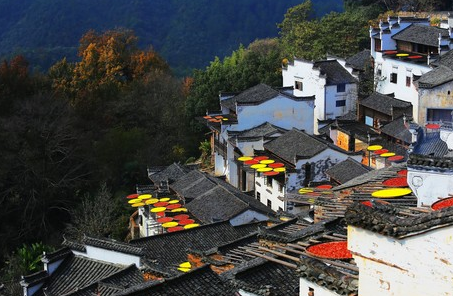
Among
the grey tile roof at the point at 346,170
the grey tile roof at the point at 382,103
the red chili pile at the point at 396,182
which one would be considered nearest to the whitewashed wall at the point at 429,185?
the red chili pile at the point at 396,182

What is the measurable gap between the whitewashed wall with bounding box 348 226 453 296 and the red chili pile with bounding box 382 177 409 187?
722 centimetres

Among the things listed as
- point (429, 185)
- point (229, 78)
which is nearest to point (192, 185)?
point (229, 78)

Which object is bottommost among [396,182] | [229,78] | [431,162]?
[229,78]

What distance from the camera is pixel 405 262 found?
783cm

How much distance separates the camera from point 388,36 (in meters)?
43.3

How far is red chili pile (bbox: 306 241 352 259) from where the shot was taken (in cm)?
1115

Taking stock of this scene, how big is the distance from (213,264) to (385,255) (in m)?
8.63

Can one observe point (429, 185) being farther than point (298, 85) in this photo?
No

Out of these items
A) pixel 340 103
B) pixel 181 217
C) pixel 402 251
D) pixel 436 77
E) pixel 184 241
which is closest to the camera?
pixel 402 251

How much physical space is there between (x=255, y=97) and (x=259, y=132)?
2355 mm

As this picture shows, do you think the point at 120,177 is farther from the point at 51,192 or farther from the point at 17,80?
the point at 17,80

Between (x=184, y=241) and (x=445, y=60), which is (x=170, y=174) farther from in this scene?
(x=445, y=60)

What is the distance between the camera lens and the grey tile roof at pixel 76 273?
20.8 metres

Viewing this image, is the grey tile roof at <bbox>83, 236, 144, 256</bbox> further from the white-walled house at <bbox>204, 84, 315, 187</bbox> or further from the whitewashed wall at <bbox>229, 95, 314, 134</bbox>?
the whitewashed wall at <bbox>229, 95, 314, 134</bbox>
